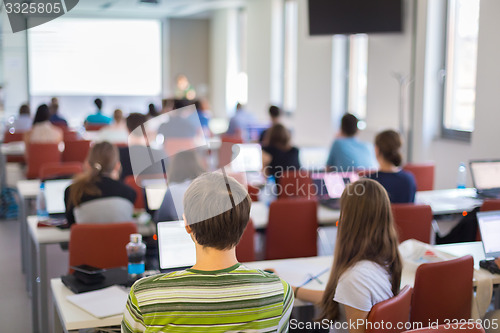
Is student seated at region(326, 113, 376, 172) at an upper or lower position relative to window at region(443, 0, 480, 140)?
lower

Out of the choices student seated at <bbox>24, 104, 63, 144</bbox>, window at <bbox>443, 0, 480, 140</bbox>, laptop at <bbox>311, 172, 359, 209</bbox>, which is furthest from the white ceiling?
laptop at <bbox>311, 172, 359, 209</bbox>

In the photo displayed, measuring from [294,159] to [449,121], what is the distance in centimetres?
231

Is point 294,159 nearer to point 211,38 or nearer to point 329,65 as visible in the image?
→ point 329,65

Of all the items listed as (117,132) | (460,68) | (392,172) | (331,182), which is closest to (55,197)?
(331,182)

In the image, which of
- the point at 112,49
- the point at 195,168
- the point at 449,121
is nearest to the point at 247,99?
the point at 112,49

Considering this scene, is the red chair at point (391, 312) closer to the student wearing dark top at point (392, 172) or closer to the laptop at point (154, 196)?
the student wearing dark top at point (392, 172)

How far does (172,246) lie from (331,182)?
8.24 feet

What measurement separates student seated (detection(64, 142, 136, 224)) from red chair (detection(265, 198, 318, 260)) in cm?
97

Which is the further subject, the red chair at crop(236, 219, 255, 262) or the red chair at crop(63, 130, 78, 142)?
the red chair at crop(63, 130, 78, 142)

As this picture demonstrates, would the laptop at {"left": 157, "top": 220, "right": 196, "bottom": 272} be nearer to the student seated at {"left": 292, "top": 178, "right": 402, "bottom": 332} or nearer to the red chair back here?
the student seated at {"left": 292, "top": 178, "right": 402, "bottom": 332}

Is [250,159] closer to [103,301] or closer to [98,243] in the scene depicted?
[98,243]

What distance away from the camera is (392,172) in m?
4.17

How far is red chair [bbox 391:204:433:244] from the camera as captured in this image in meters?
3.70

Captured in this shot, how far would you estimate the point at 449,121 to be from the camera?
6980 millimetres
